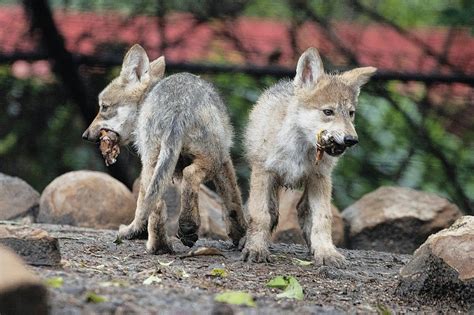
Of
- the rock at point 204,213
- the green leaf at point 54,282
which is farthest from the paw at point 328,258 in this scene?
the green leaf at point 54,282

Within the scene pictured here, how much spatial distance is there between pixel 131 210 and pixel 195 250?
2.42 meters

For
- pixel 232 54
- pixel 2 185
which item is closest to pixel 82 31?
pixel 232 54

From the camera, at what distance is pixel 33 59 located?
464 inches

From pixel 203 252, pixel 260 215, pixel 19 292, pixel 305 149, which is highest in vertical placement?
pixel 305 149

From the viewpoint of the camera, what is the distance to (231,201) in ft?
26.8

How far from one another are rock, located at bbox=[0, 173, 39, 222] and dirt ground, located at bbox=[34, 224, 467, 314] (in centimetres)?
120

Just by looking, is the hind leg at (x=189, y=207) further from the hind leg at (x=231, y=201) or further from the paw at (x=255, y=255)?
the hind leg at (x=231, y=201)

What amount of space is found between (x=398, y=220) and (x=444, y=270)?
3.66 metres

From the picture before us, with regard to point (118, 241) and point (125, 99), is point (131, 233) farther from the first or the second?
point (125, 99)

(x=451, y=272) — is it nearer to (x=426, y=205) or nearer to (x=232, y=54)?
(x=426, y=205)

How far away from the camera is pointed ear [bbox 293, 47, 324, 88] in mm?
8000

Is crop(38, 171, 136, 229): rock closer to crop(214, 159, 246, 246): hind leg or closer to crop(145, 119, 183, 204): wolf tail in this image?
crop(214, 159, 246, 246): hind leg

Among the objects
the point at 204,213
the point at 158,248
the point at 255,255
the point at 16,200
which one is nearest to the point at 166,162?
the point at 158,248

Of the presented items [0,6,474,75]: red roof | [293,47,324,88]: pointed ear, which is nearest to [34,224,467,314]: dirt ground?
[293,47,324,88]: pointed ear
